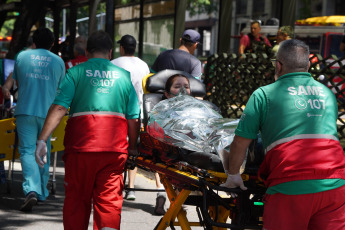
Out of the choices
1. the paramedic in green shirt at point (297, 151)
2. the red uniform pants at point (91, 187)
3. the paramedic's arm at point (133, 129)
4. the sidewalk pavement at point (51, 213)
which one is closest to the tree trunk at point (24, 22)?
the sidewalk pavement at point (51, 213)

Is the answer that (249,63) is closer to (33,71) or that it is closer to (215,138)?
(33,71)

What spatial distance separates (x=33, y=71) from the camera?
7.62 meters

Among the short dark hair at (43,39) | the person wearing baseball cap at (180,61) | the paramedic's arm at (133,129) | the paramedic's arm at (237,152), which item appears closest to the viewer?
the paramedic's arm at (237,152)

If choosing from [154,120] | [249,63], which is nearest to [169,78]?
[154,120]

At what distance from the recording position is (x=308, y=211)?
3904mm

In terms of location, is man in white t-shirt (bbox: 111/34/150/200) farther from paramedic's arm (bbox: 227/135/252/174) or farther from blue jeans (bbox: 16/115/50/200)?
paramedic's arm (bbox: 227/135/252/174)

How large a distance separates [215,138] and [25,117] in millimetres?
3368

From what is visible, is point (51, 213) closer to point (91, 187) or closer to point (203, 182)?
point (91, 187)

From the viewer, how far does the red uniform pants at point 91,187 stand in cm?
499

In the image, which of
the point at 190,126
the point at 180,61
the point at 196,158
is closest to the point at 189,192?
the point at 196,158

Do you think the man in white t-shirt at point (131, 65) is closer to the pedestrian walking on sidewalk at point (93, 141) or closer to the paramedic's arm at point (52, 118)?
the pedestrian walking on sidewalk at point (93, 141)

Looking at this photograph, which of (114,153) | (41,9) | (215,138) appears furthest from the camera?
(41,9)

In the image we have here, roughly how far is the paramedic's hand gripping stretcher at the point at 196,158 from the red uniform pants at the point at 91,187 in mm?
399

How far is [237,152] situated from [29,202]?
3752 millimetres
